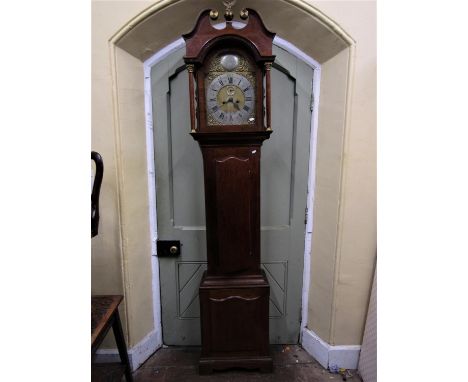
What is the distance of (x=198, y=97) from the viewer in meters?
1.16

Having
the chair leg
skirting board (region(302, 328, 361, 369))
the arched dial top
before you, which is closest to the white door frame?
skirting board (region(302, 328, 361, 369))

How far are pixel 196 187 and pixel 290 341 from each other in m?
1.15

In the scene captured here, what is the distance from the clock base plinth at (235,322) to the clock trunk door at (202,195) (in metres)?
0.30

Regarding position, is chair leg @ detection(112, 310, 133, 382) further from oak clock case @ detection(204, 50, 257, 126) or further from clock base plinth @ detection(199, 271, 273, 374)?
oak clock case @ detection(204, 50, 257, 126)

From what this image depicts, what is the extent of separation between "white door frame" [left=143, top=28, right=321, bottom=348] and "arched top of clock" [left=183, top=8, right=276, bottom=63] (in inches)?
13.3

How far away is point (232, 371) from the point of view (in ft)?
4.85

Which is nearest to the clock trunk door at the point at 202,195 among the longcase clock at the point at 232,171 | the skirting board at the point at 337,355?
the skirting board at the point at 337,355

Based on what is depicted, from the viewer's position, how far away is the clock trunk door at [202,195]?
1.49 meters

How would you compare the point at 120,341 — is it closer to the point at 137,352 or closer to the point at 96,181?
the point at 137,352

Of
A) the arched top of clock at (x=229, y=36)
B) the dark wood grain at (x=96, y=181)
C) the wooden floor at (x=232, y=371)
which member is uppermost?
the arched top of clock at (x=229, y=36)

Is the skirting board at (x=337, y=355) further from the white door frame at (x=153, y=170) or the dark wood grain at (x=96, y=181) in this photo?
the dark wood grain at (x=96, y=181)

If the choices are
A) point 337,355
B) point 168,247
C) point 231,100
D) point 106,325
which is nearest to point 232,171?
point 231,100

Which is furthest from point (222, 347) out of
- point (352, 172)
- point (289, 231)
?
point (352, 172)

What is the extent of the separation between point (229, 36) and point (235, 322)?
1339 millimetres
